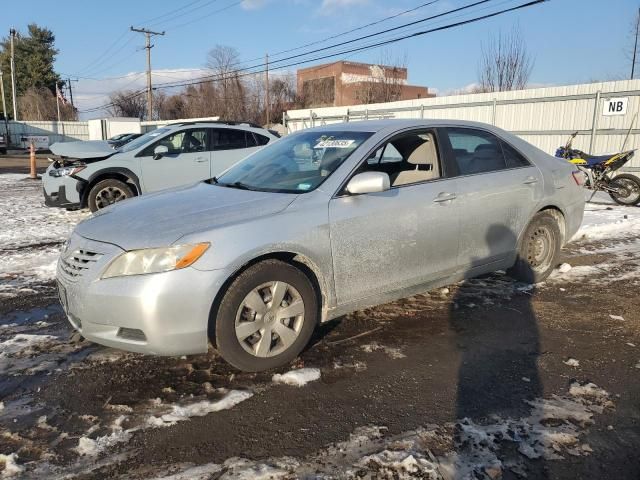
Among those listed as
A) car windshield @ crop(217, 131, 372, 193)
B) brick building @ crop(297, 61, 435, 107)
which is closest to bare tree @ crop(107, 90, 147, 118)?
brick building @ crop(297, 61, 435, 107)

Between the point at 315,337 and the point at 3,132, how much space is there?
54.2m

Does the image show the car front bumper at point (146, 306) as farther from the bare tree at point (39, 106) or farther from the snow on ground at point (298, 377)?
the bare tree at point (39, 106)

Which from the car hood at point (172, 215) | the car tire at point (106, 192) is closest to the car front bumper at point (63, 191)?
the car tire at point (106, 192)

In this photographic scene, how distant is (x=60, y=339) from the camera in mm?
3834

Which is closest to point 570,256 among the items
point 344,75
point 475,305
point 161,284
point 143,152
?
point 475,305

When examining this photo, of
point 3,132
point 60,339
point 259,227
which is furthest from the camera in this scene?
point 3,132

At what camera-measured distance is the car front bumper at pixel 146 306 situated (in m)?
2.89

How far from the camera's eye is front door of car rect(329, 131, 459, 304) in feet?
11.5

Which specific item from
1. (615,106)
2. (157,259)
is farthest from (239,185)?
(615,106)

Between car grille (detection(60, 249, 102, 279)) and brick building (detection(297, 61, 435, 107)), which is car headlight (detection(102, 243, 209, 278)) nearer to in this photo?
car grille (detection(60, 249, 102, 279))

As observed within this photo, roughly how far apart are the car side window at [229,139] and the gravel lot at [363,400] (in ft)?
18.0

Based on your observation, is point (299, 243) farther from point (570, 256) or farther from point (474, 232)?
point (570, 256)

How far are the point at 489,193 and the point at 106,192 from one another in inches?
270

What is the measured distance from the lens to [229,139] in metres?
9.64
